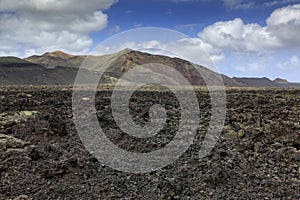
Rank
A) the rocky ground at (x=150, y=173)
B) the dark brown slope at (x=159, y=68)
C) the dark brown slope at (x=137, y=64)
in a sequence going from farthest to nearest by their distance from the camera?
the dark brown slope at (x=137, y=64)
the dark brown slope at (x=159, y=68)
the rocky ground at (x=150, y=173)

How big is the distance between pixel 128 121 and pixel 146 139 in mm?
2406

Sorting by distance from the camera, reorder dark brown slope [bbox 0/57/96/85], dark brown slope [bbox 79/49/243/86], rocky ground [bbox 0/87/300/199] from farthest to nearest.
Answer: dark brown slope [bbox 0/57/96/85], dark brown slope [bbox 79/49/243/86], rocky ground [bbox 0/87/300/199]

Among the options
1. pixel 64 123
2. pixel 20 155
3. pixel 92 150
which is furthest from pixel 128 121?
pixel 20 155

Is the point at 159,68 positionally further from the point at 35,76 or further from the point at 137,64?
the point at 35,76

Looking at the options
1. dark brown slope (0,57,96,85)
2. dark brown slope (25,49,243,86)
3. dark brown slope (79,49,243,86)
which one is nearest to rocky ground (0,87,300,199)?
dark brown slope (79,49,243,86)

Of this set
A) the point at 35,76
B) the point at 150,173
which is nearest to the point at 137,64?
the point at 150,173

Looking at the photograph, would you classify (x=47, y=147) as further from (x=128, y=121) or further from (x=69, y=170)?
(x=128, y=121)

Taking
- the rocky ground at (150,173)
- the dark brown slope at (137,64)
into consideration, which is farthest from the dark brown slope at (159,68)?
the rocky ground at (150,173)

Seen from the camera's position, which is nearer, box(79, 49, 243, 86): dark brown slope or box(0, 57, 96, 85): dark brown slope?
box(79, 49, 243, 86): dark brown slope

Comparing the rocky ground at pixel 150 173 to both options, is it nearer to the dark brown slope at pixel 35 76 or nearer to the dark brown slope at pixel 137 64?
the dark brown slope at pixel 137 64

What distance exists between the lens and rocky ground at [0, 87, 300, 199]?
878cm

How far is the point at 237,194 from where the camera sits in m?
8.72

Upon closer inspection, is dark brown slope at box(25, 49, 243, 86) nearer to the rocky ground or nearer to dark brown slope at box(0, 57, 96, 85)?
the rocky ground

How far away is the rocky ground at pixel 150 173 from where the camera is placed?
8.78m
